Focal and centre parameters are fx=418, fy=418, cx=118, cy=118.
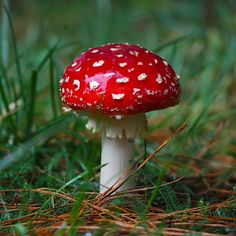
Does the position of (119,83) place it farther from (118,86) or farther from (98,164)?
(98,164)

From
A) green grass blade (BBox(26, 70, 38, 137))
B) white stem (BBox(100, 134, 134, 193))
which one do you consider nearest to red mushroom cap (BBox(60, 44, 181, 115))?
white stem (BBox(100, 134, 134, 193))

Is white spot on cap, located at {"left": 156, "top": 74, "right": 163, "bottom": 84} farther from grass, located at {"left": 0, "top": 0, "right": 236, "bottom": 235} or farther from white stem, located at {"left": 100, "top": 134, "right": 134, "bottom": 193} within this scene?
white stem, located at {"left": 100, "top": 134, "right": 134, "bottom": 193}

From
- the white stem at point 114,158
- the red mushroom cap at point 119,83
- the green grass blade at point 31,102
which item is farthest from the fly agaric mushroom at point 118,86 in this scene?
the green grass blade at point 31,102

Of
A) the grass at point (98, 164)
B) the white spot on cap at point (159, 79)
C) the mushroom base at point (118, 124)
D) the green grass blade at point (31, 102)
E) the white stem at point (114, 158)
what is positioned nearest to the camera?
the grass at point (98, 164)

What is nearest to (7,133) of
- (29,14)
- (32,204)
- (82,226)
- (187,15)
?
(32,204)

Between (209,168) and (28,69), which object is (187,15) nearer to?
(28,69)

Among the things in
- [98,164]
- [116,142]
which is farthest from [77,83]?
[98,164]

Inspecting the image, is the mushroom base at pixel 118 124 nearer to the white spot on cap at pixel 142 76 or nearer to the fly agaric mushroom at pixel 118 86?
the fly agaric mushroom at pixel 118 86
